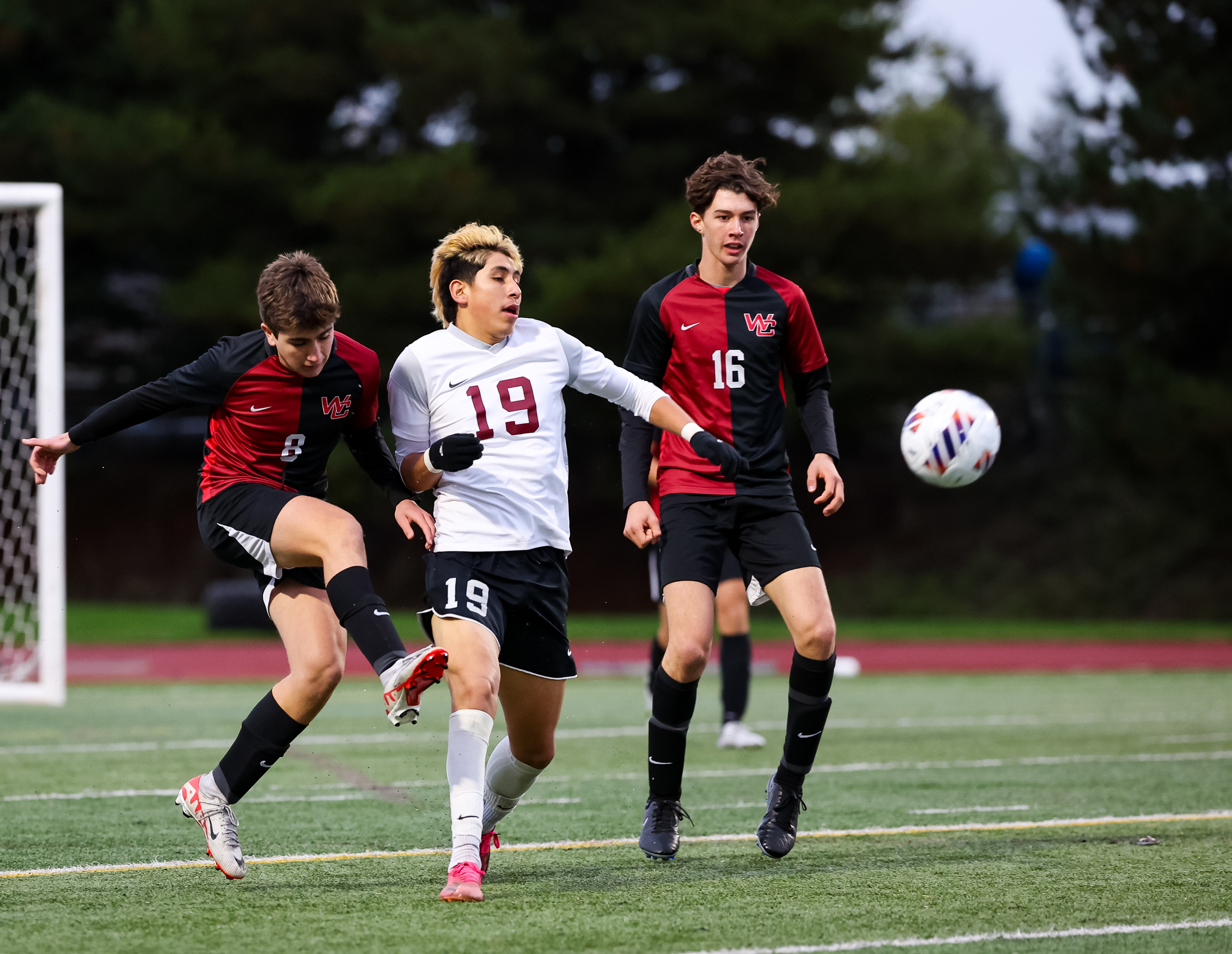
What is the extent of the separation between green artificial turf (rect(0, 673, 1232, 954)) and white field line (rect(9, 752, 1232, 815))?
0.11ft

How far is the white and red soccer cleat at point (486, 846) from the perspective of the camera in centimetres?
472

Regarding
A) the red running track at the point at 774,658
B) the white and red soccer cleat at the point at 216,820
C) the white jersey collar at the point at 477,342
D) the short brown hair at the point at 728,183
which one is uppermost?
the short brown hair at the point at 728,183

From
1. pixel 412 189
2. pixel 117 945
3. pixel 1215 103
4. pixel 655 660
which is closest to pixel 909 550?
pixel 1215 103

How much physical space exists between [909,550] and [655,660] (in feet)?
67.7

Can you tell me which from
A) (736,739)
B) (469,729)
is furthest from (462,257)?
(736,739)

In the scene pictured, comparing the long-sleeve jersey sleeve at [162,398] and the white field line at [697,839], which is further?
the white field line at [697,839]

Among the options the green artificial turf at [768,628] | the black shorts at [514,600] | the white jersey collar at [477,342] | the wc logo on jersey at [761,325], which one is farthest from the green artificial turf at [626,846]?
the green artificial turf at [768,628]

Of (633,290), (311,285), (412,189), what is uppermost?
(412,189)

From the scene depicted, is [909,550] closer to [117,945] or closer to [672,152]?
[672,152]

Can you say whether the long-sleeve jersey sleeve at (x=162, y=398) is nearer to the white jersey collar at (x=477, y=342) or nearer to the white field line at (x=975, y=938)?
the white jersey collar at (x=477, y=342)

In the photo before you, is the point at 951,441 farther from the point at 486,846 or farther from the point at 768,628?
the point at 768,628

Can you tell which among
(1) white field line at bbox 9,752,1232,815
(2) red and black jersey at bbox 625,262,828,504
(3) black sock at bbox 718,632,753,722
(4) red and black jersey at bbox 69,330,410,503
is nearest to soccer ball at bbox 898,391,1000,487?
(2) red and black jersey at bbox 625,262,828,504

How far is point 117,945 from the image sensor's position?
3914mm

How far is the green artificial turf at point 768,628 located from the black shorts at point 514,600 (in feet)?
48.9
